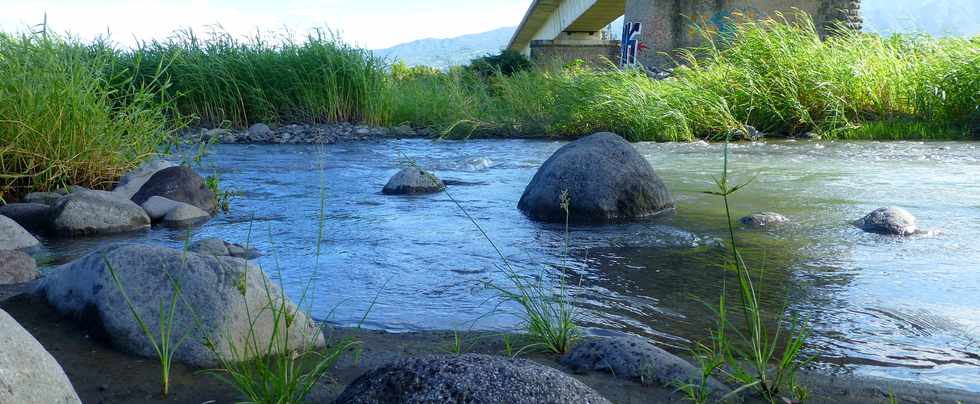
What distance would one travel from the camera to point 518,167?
9.22m

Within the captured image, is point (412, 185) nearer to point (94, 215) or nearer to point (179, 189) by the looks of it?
point (179, 189)

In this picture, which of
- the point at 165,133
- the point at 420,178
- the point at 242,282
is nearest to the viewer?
the point at 242,282

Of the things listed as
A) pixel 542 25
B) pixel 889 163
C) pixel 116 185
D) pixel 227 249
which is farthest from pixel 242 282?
pixel 542 25

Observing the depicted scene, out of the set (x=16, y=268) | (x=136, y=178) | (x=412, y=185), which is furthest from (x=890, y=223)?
(x=136, y=178)

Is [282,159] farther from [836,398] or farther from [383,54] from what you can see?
[836,398]

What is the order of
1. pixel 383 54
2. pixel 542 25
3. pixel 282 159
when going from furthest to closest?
pixel 542 25
pixel 383 54
pixel 282 159

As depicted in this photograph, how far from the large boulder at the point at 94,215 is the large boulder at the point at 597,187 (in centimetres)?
259

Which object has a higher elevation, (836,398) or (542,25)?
(542,25)

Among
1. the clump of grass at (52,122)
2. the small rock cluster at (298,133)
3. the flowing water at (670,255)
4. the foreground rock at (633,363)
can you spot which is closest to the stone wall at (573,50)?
the small rock cluster at (298,133)

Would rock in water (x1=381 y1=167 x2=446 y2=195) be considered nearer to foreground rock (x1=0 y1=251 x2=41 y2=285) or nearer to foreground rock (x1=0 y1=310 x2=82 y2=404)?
foreground rock (x1=0 y1=251 x2=41 y2=285)

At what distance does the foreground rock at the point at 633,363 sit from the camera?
2461mm

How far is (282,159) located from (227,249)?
6.05 m

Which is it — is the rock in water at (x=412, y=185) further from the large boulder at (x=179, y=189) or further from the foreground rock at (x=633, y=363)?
the foreground rock at (x=633, y=363)

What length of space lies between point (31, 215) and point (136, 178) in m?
1.10
